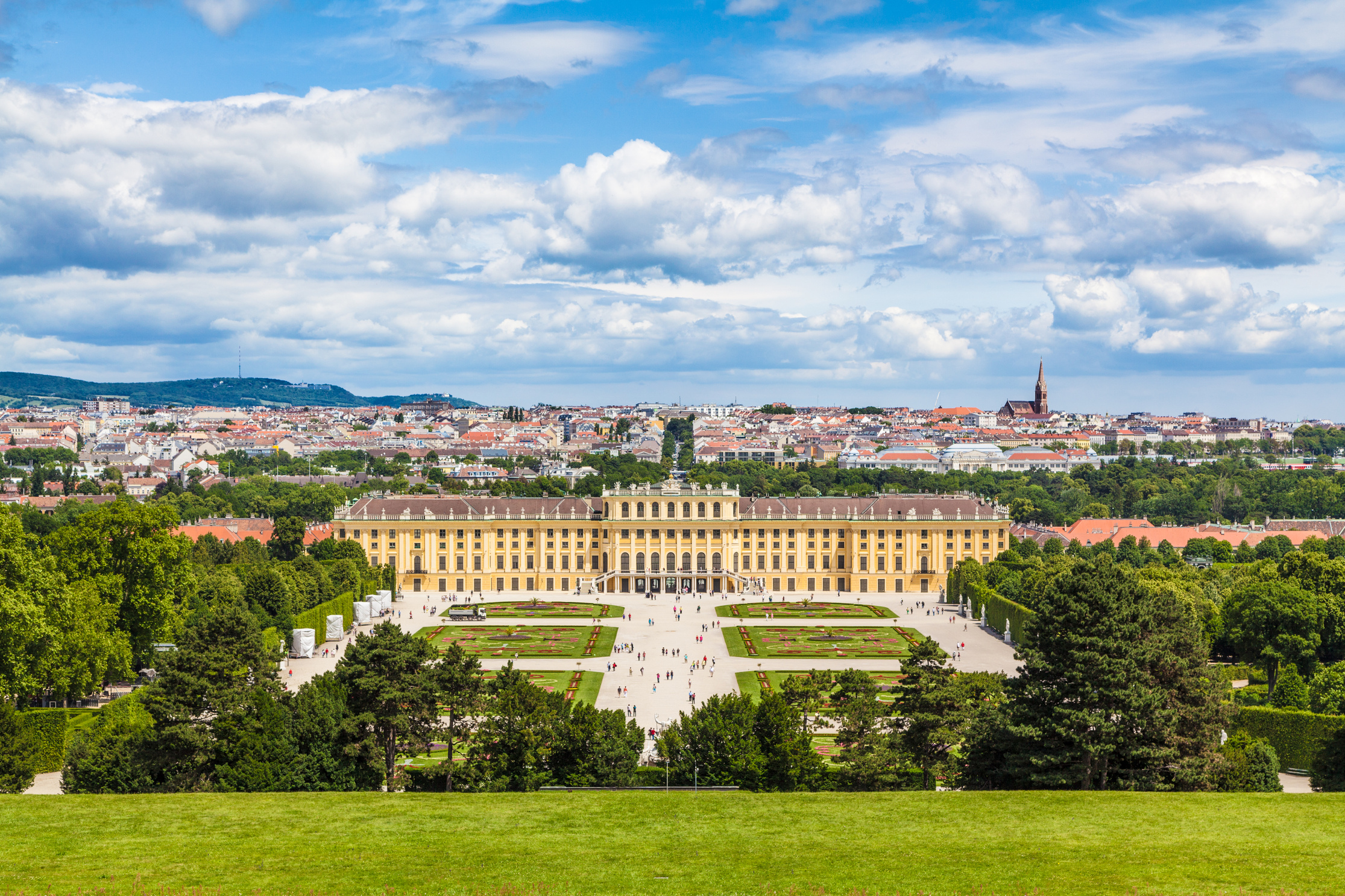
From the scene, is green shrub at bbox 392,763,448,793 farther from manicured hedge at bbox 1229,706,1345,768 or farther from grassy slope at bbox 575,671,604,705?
manicured hedge at bbox 1229,706,1345,768

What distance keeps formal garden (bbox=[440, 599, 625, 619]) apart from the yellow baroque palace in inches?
396

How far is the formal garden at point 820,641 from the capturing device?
69.9 metres

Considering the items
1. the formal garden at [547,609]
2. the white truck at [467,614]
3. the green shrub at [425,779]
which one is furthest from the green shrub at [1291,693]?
the white truck at [467,614]

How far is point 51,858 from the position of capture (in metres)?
26.1

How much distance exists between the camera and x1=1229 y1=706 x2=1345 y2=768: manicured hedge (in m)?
44.8

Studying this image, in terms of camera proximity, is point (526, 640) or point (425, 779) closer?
point (425, 779)

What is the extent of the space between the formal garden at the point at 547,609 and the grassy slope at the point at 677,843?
5585 cm

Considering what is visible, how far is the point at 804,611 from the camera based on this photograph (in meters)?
90.8

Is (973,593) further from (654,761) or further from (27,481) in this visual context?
(27,481)

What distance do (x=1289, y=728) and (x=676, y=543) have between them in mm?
64189

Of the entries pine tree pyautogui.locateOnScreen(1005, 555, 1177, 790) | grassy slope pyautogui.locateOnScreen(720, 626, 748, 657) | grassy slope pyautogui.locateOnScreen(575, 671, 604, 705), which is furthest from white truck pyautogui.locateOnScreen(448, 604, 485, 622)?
pine tree pyautogui.locateOnScreen(1005, 555, 1177, 790)

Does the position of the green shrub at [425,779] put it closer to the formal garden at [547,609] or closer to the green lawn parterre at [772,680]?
the green lawn parterre at [772,680]

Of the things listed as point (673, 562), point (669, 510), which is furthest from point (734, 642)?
point (669, 510)

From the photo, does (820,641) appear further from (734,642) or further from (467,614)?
(467,614)
